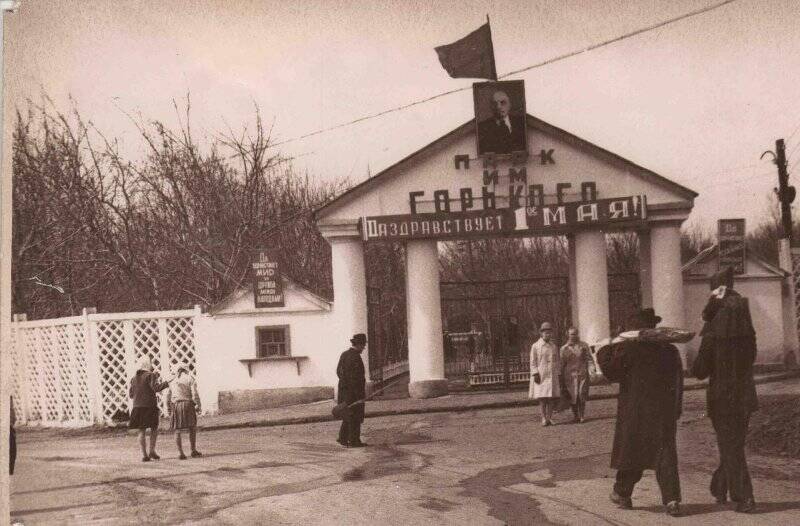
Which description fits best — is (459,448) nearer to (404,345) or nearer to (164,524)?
(164,524)

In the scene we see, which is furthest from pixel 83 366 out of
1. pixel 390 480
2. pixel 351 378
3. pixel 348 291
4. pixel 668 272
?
pixel 668 272

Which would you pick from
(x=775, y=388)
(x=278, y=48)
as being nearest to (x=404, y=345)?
(x=775, y=388)

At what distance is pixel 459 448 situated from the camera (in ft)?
39.7

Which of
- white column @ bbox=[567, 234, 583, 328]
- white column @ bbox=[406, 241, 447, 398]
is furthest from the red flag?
Answer: white column @ bbox=[567, 234, 583, 328]

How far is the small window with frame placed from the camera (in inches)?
731

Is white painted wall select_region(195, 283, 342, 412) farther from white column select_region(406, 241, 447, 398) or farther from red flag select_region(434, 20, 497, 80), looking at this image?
red flag select_region(434, 20, 497, 80)

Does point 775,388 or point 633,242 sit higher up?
point 633,242

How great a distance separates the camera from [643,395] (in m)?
7.87

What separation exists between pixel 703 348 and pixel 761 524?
1430 mm

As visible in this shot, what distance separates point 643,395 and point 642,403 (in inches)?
2.6

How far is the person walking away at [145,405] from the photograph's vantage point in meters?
12.5

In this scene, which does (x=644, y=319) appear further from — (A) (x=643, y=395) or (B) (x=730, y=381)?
(B) (x=730, y=381)

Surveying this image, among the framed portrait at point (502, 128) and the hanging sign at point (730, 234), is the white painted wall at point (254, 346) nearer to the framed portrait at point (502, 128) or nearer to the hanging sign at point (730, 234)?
the framed portrait at point (502, 128)

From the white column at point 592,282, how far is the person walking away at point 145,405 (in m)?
8.68
